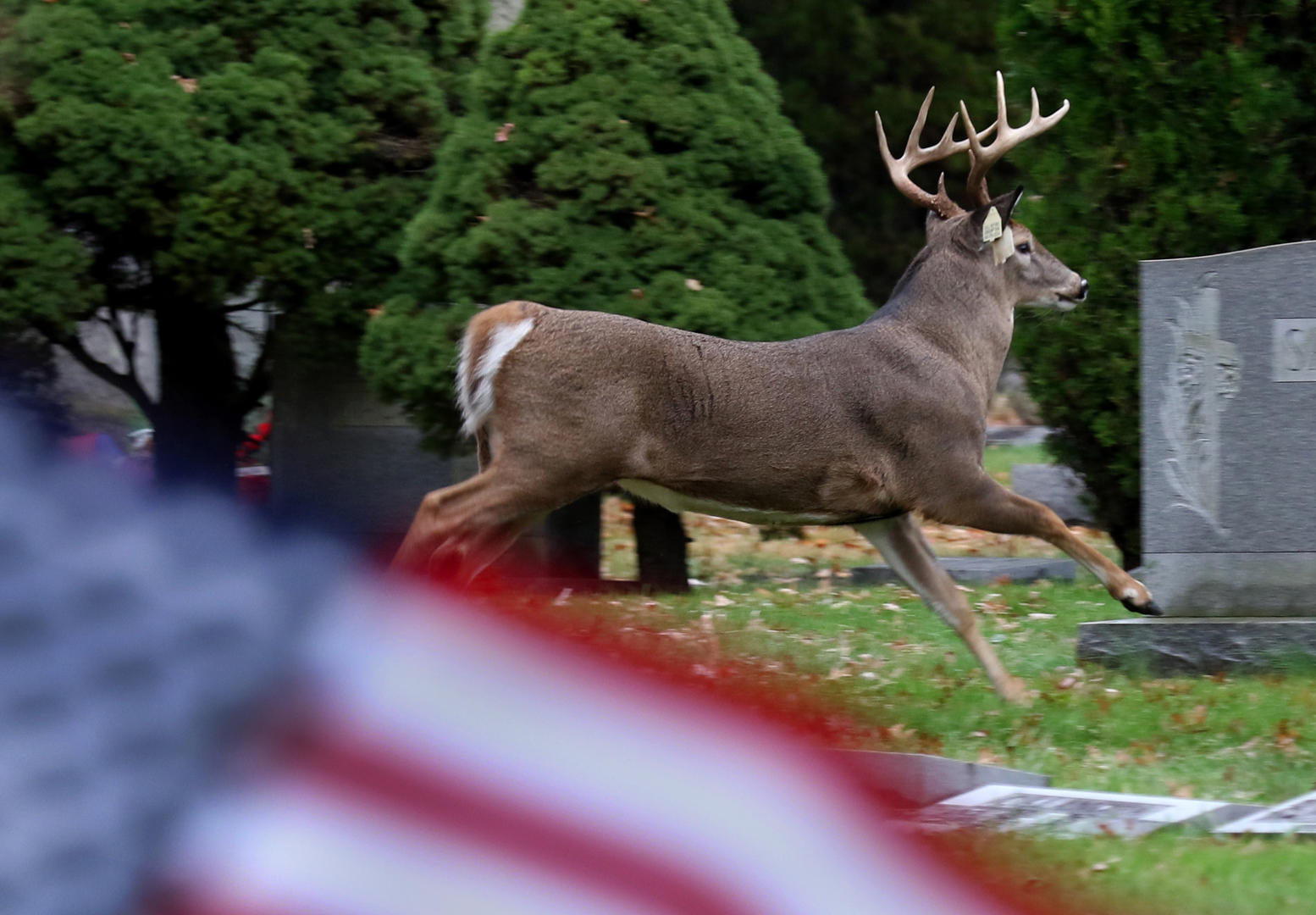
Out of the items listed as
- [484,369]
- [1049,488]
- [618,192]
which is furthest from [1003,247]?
[1049,488]

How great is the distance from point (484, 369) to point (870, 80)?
13.6 metres

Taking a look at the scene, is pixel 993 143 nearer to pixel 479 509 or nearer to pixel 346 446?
pixel 479 509

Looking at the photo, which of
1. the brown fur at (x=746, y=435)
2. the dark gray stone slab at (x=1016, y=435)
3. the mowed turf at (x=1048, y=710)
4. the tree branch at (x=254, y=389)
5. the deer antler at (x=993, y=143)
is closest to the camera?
the mowed turf at (x=1048, y=710)

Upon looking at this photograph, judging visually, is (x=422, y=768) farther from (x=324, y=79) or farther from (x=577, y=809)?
(x=324, y=79)

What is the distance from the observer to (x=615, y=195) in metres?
8.50

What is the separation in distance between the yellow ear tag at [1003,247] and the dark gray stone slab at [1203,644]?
1.62 metres

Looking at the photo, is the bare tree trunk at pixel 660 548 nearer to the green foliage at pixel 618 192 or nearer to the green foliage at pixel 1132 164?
the green foliage at pixel 618 192

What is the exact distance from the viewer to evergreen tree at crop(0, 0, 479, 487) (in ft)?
30.2

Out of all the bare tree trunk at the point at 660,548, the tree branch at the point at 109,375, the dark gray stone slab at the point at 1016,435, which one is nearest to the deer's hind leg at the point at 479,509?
the bare tree trunk at the point at 660,548

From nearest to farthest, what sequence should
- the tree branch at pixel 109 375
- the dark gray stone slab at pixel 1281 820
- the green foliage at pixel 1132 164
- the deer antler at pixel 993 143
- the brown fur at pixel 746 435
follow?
the dark gray stone slab at pixel 1281 820, the brown fur at pixel 746 435, the deer antler at pixel 993 143, the green foliage at pixel 1132 164, the tree branch at pixel 109 375

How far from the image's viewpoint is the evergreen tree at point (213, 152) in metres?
9.20

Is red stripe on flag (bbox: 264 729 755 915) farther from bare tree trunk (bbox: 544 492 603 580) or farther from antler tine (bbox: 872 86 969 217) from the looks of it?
bare tree trunk (bbox: 544 492 603 580)


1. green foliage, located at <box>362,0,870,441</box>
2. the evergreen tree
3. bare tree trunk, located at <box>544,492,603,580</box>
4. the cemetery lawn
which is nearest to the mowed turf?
the cemetery lawn

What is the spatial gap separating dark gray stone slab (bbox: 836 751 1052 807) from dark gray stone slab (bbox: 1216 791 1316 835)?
2.30 feet
